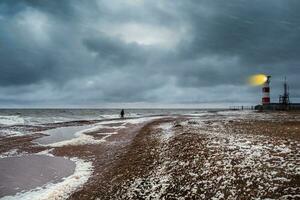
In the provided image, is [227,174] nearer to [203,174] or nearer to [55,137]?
[203,174]

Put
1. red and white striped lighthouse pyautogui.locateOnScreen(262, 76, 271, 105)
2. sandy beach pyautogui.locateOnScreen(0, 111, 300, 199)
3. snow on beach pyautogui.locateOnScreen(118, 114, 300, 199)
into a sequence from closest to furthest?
snow on beach pyautogui.locateOnScreen(118, 114, 300, 199) < sandy beach pyautogui.locateOnScreen(0, 111, 300, 199) < red and white striped lighthouse pyautogui.locateOnScreen(262, 76, 271, 105)

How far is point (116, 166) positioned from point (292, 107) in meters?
85.7

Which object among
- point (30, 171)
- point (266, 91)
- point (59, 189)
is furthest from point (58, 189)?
point (266, 91)

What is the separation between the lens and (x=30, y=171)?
17.9m

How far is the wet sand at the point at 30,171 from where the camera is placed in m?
14.7

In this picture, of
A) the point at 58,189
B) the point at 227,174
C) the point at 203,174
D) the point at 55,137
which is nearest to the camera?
the point at 227,174

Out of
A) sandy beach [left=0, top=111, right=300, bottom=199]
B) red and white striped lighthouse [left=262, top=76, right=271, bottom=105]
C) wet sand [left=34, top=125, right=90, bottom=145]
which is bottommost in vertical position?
wet sand [left=34, top=125, right=90, bottom=145]

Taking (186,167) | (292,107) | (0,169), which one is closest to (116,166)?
(186,167)

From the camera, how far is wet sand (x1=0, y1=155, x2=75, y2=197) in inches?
578

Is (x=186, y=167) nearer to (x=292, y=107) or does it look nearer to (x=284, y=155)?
(x=284, y=155)

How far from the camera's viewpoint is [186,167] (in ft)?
44.7

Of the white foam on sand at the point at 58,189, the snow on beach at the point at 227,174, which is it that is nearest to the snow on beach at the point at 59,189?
the white foam on sand at the point at 58,189

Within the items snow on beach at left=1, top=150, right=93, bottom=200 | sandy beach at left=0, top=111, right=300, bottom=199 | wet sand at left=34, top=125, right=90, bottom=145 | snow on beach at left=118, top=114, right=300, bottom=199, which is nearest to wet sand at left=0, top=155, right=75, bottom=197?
snow on beach at left=1, top=150, right=93, bottom=200

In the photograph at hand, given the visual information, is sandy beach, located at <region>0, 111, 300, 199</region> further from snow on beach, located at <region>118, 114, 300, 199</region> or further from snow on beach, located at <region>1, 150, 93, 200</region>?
snow on beach, located at <region>1, 150, 93, 200</region>
